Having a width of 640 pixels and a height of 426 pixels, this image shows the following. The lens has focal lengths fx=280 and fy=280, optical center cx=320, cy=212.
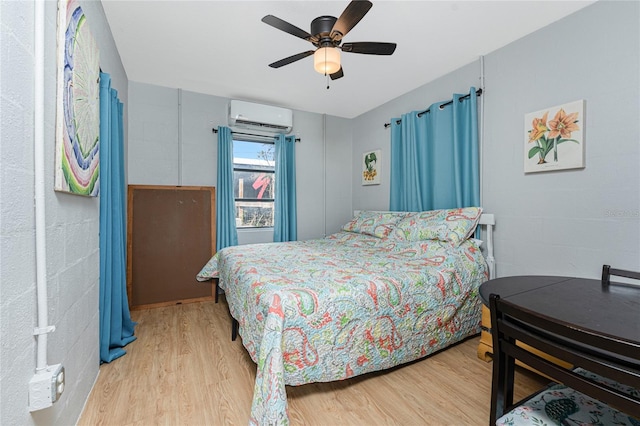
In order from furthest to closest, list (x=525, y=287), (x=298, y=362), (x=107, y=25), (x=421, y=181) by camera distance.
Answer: (x=421, y=181) < (x=107, y=25) < (x=298, y=362) < (x=525, y=287)

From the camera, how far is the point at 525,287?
132 cm

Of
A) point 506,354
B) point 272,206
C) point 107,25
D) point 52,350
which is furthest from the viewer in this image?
point 272,206

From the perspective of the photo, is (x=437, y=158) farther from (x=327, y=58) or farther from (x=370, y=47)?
(x=327, y=58)

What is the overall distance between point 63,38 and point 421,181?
3.06 metres

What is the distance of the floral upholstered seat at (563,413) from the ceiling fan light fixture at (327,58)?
2013 millimetres

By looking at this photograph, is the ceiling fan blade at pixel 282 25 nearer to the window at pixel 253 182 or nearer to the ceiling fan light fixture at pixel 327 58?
the ceiling fan light fixture at pixel 327 58

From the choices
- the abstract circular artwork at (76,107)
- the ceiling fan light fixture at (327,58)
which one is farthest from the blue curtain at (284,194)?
the abstract circular artwork at (76,107)

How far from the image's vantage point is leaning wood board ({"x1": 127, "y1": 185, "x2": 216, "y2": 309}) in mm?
3139

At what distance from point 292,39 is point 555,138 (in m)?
2.21

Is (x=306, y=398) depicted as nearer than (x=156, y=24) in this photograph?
Yes

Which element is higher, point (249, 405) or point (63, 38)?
point (63, 38)

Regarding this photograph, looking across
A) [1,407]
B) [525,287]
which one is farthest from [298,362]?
[525,287]

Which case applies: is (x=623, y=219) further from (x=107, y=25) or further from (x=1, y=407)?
(x=107, y=25)

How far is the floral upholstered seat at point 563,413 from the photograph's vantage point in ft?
2.90
